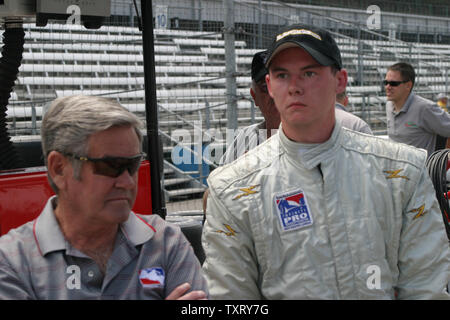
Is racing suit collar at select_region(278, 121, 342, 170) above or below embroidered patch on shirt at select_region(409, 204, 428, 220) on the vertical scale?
above

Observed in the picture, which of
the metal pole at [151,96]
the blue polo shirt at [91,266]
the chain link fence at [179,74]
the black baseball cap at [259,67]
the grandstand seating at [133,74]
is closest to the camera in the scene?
the blue polo shirt at [91,266]

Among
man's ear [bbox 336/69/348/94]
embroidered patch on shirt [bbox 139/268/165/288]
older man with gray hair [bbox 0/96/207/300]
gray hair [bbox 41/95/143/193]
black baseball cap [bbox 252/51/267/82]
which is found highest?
black baseball cap [bbox 252/51/267/82]

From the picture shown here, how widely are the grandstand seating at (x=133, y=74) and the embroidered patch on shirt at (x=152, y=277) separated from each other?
145 inches

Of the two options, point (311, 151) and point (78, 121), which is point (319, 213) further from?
point (78, 121)

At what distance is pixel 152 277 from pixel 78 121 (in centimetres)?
54

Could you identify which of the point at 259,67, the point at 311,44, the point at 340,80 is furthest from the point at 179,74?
the point at 311,44

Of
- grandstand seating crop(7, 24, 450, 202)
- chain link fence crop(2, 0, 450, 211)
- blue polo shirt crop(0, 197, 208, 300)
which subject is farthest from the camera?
grandstand seating crop(7, 24, 450, 202)

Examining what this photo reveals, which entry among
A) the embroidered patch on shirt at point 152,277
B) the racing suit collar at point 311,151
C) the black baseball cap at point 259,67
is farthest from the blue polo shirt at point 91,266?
the black baseball cap at point 259,67

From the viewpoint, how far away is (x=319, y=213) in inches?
79.1

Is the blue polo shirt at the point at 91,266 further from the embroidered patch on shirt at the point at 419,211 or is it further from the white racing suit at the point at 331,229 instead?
the embroidered patch on shirt at the point at 419,211

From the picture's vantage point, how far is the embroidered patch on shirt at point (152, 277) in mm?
1943

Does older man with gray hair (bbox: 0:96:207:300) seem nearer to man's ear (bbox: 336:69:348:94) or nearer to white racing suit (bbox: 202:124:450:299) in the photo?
white racing suit (bbox: 202:124:450:299)

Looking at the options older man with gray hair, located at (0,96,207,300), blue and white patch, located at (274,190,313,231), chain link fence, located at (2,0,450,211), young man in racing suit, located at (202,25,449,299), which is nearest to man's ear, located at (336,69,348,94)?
young man in racing suit, located at (202,25,449,299)

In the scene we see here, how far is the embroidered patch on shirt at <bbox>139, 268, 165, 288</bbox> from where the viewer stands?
76.5 inches
